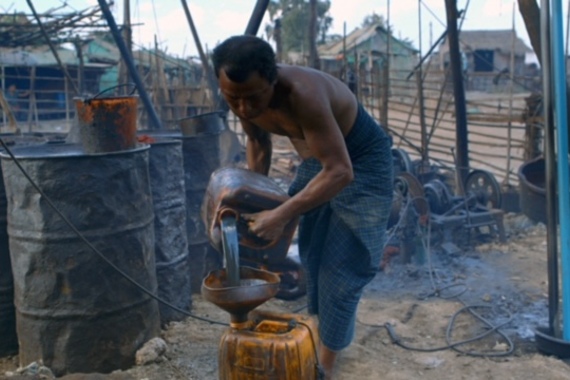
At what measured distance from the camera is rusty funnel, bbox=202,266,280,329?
238cm

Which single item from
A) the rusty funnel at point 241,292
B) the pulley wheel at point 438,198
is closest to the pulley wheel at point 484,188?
the pulley wheel at point 438,198

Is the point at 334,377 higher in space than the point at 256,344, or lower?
lower

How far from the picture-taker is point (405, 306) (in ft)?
17.8

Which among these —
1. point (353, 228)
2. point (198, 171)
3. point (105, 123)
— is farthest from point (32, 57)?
point (353, 228)

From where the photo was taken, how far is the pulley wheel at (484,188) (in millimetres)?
7781

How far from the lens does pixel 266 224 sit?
8.79 ft

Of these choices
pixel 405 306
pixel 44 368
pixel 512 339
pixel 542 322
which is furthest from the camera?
pixel 405 306

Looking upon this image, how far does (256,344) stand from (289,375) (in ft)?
0.54

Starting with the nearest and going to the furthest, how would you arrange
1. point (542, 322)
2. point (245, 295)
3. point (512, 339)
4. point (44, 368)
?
point (245, 295)
point (44, 368)
point (512, 339)
point (542, 322)

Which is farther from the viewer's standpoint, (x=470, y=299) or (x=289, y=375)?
(x=470, y=299)

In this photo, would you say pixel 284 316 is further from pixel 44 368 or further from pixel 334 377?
pixel 44 368

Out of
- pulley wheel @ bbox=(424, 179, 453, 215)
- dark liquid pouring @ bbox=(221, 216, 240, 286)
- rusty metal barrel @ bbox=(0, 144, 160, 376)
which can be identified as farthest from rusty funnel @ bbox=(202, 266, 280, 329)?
pulley wheel @ bbox=(424, 179, 453, 215)

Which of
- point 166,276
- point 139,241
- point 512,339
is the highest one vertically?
point 139,241

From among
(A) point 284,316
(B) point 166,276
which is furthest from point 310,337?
(B) point 166,276
